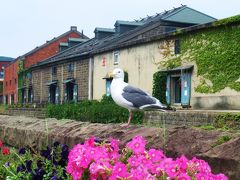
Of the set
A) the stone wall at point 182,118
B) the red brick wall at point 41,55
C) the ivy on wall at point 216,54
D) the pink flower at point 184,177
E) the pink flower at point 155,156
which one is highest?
the red brick wall at point 41,55

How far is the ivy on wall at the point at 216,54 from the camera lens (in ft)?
68.5

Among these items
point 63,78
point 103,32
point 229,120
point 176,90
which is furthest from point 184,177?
point 103,32

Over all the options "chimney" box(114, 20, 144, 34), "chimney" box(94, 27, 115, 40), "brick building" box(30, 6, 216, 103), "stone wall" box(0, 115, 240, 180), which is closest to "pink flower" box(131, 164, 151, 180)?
"stone wall" box(0, 115, 240, 180)

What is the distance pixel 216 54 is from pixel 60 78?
19.7 meters

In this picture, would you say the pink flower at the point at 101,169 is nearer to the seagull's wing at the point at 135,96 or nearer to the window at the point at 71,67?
the seagull's wing at the point at 135,96

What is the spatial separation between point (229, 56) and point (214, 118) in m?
9.29

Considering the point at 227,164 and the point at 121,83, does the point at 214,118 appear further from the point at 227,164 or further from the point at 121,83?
the point at 227,164

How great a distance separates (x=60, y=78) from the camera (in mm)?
38750

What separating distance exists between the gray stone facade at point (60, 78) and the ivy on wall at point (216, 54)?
40.5 ft

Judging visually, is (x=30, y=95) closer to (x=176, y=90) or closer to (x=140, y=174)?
(x=176, y=90)

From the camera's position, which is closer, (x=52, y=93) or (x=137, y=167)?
(x=137, y=167)

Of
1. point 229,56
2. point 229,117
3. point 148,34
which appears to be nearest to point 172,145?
point 229,117

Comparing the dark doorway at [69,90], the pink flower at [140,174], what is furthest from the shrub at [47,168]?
the dark doorway at [69,90]

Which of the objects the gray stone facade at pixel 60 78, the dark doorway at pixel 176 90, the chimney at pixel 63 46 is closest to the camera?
the dark doorway at pixel 176 90
